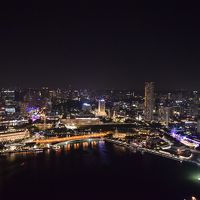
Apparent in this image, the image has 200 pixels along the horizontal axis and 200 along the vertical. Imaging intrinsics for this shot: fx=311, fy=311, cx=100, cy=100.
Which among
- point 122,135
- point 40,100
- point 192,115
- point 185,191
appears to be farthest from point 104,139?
point 40,100

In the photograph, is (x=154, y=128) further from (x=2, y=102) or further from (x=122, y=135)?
(x=2, y=102)

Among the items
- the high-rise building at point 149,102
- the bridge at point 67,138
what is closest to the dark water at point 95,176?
the bridge at point 67,138

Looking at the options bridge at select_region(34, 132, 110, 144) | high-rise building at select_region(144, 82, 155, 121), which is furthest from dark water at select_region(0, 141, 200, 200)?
Answer: high-rise building at select_region(144, 82, 155, 121)

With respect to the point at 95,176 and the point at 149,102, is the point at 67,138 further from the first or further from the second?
the point at 149,102

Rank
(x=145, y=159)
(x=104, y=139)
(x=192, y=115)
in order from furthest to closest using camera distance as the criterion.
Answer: (x=192, y=115) < (x=104, y=139) < (x=145, y=159)

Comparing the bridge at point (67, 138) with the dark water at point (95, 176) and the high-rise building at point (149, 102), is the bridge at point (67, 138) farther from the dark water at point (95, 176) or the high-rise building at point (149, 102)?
the high-rise building at point (149, 102)

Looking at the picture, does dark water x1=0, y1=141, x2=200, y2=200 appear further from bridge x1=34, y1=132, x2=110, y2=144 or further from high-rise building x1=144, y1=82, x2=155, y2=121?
high-rise building x1=144, y1=82, x2=155, y2=121
